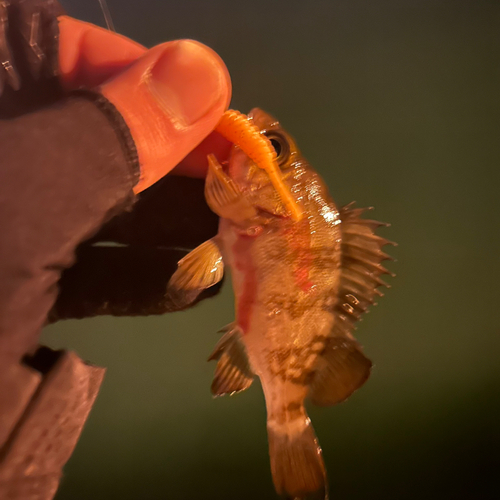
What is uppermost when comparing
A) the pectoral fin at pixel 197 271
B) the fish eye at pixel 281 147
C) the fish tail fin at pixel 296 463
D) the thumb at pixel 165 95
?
the thumb at pixel 165 95

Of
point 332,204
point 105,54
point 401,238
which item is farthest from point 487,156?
point 105,54

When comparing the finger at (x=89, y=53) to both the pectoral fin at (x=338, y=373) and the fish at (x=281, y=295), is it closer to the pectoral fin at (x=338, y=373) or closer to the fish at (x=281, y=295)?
the fish at (x=281, y=295)

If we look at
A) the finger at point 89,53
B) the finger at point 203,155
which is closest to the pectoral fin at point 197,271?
the finger at point 203,155

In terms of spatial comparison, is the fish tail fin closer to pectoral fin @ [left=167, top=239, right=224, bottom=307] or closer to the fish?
the fish

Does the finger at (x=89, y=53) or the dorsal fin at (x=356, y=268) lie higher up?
the finger at (x=89, y=53)

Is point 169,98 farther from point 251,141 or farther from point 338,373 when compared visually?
point 338,373

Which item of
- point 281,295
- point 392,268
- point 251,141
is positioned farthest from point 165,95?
point 392,268

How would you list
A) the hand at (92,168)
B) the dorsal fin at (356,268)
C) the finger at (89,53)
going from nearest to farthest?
1. the hand at (92,168)
2. the finger at (89,53)
3. the dorsal fin at (356,268)
